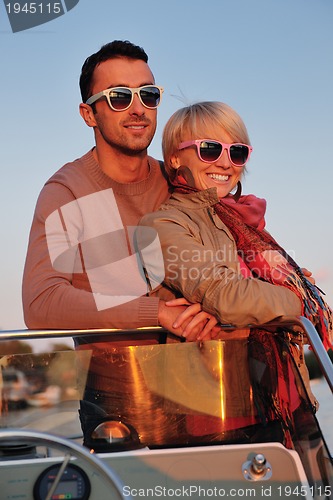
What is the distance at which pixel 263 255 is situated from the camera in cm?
293

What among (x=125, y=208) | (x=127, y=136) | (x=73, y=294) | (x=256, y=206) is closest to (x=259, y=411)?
(x=73, y=294)

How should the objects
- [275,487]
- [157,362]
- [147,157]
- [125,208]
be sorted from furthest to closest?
1. [147,157]
2. [125,208]
3. [157,362]
4. [275,487]

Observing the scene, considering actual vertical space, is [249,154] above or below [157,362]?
above

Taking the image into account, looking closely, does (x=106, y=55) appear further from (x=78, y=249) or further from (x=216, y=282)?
(x=216, y=282)

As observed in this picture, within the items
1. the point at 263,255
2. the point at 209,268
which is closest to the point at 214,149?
the point at 263,255

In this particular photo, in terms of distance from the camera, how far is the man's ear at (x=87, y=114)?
3678mm

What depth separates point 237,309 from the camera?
259 centimetres

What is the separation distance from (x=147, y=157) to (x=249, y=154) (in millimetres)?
647

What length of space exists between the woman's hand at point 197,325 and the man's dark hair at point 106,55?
1.44m

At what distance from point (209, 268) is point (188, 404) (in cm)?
45

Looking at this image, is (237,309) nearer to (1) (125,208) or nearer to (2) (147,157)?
(1) (125,208)

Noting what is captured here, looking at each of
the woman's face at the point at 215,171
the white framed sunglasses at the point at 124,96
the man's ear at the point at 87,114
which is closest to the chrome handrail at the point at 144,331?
the woman's face at the point at 215,171

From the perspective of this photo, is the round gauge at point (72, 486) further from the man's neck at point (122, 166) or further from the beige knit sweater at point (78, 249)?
the man's neck at point (122, 166)

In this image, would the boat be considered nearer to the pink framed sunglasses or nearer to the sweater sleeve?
the sweater sleeve
